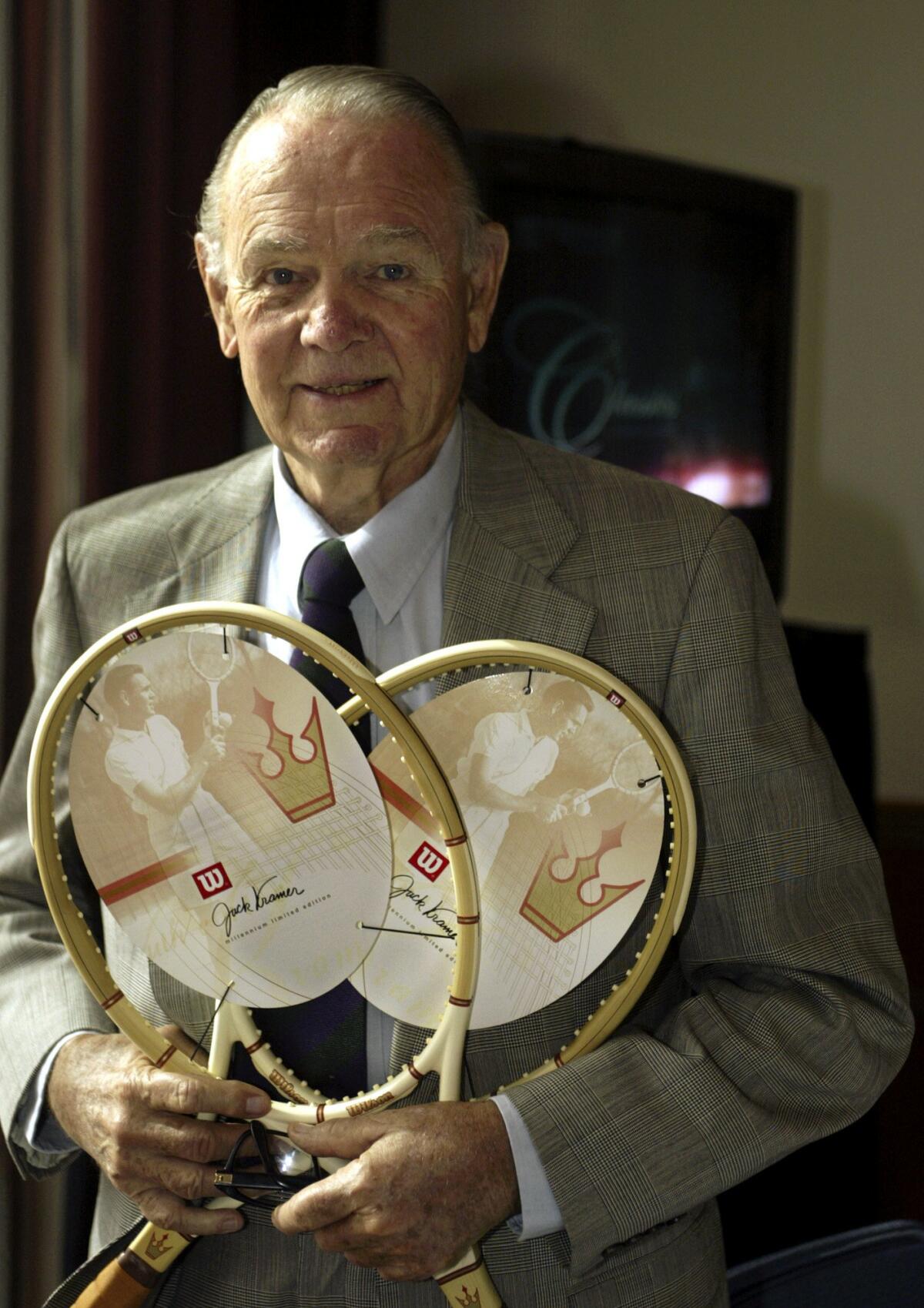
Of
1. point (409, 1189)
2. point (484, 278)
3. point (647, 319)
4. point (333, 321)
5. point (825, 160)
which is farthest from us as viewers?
point (825, 160)

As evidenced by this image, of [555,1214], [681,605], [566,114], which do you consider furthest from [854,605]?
[555,1214]

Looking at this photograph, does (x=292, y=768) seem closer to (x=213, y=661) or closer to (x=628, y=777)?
(x=213, y=661)

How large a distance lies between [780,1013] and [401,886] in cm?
30

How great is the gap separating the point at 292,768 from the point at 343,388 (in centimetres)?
31

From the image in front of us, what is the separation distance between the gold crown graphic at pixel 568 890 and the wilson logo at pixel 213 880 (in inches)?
8.1

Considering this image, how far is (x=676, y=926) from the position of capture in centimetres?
92

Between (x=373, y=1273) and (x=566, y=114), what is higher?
(x=566, y=114)

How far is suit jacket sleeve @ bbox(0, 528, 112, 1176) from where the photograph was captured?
1077 mm

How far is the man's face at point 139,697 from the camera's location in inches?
36.0

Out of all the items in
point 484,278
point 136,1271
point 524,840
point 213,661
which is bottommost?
point 136,1271

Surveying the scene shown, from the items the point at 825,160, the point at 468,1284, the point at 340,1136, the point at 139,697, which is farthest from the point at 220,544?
the point at 825,160

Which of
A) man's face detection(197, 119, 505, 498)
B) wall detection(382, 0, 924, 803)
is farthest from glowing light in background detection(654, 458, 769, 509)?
man's face detection(197, 119, 505, 498)

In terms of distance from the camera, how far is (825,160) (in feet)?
9.86

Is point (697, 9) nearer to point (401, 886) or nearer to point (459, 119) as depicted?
point (459, 119)
